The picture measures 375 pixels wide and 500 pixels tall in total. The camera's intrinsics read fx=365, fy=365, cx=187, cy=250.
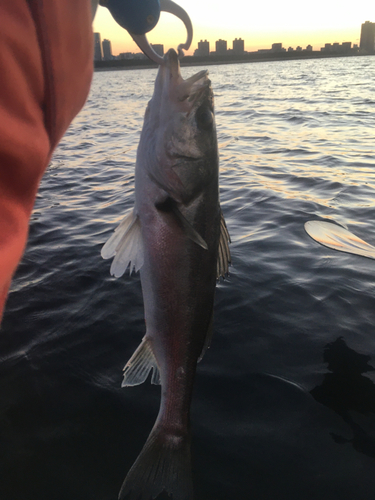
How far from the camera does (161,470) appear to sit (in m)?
2.30

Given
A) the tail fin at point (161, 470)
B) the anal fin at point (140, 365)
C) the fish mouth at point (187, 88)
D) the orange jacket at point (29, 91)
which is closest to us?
the orange jacket at point (29, 91)

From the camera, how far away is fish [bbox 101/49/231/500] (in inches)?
82.2

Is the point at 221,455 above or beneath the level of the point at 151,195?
beneath

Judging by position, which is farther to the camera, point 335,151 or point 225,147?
point 225,147

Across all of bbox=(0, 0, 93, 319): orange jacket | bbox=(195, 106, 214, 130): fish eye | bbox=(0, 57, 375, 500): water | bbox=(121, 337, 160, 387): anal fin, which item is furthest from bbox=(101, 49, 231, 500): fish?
bbox=(0, 0, 93, 319): orange jacket

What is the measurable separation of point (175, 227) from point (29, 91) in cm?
124

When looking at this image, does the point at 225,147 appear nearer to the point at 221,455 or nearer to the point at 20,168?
the point at 221,455

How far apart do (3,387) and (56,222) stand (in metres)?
4.91

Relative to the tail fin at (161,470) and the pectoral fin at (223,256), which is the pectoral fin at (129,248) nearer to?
the pectoral fin at (223,256)

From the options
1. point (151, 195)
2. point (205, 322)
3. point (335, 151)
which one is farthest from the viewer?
point (335, 151)

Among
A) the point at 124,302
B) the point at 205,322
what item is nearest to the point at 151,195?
the point at 205,322

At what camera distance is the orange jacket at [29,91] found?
32.6 inches

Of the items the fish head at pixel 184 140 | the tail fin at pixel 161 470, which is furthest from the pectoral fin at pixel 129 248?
the tail fin at pixel 161 470

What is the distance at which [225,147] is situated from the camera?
14.0 m
